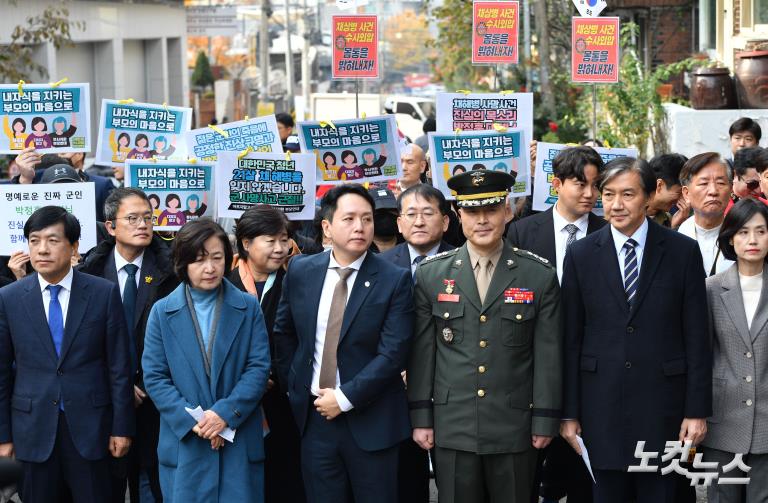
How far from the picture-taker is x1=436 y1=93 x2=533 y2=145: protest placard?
8.72m

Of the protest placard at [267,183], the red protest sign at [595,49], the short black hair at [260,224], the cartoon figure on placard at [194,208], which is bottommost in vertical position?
the short black hair at [260,224]

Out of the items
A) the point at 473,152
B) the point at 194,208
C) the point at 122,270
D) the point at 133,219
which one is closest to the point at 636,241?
the point at 473,152

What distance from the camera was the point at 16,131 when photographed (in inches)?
325

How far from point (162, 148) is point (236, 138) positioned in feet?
1.94

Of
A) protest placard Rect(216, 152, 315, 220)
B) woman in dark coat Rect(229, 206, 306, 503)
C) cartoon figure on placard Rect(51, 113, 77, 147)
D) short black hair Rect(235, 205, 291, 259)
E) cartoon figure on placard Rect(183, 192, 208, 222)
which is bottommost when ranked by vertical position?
woman in dark coat Rect(229, 206, 306, 503)

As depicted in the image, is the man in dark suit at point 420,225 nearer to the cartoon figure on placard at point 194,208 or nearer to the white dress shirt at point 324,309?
the white dress shirt at point 324,309

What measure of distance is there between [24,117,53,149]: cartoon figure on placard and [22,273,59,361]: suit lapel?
254cm

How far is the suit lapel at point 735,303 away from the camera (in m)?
5.60

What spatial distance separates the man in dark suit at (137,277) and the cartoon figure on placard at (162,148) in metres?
1.82

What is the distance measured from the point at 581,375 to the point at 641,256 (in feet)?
2.11

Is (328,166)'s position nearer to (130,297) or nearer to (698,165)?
(130,297)

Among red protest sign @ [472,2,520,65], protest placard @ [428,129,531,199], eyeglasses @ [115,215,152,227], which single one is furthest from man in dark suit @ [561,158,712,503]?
red protest sign @ [472,2,520,65]

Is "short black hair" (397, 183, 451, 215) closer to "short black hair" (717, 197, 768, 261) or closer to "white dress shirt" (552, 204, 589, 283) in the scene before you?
"white dress shirt" (552, 204, 589, 283)

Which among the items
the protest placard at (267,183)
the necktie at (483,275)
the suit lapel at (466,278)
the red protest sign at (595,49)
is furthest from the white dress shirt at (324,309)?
the red protest sign at (595,49)
